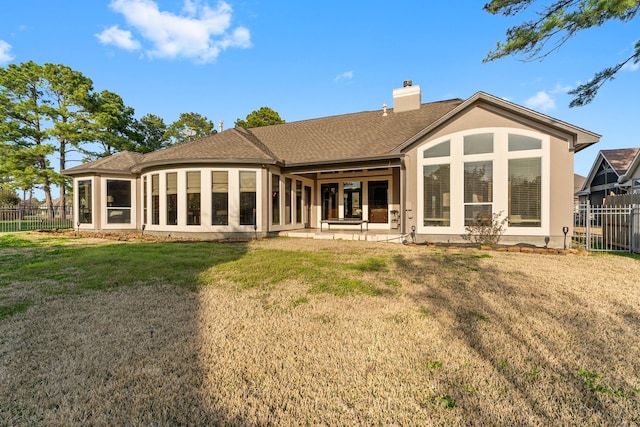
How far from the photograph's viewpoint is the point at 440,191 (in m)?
10.1

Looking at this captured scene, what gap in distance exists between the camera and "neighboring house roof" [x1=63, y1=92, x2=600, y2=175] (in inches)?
366

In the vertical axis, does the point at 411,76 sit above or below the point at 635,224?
above

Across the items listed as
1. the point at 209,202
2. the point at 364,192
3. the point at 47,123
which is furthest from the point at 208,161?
the point at 47,123

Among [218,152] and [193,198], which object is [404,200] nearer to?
[218,152]

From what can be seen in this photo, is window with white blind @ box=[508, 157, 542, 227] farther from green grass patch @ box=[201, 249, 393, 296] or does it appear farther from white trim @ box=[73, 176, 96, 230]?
white trim @ box=[73, 176, 96, 230]

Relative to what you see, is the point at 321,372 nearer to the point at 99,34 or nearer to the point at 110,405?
the point at 110,405

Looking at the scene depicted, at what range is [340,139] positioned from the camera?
47.0 feet

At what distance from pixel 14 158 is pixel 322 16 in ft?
80.3

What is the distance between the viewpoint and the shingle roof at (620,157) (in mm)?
19344

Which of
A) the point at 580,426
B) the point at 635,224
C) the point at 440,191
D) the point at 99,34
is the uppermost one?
the point at 99,34

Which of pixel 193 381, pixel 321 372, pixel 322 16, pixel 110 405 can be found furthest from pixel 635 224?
pixel 322 16

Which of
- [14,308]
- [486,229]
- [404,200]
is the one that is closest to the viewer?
[14,308]

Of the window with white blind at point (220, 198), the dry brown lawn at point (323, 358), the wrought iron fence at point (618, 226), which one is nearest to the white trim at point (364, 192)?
the window with white blind at point (220, 198)

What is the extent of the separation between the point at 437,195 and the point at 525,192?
2.53m
